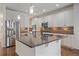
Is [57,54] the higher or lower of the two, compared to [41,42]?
lower

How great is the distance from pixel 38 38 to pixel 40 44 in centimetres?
12

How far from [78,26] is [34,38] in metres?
0.80

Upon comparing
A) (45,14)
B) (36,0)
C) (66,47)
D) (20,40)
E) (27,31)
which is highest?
(36,0)

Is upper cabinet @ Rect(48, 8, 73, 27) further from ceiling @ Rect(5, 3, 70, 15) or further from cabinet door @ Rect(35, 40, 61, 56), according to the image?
cabinet door @ Rect(35, 40, 61, 56)

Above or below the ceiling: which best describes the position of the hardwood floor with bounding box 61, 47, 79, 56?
below

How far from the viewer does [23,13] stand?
1.84 m

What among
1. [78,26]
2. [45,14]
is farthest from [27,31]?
[78,26]

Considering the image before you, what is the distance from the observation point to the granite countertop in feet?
6.22

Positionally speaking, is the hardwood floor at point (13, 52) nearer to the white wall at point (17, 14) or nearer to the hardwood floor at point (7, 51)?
the hardwood floor at point (7, 51)

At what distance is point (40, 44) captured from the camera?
1.89 meters

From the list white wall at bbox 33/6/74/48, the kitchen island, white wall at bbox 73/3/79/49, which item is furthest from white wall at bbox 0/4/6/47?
white wall at bbox 73/3/79/49

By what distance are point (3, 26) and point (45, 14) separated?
76 centimetres

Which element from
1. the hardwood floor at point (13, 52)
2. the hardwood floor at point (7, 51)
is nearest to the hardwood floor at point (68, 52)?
the hardwood floor at point (13, 52)

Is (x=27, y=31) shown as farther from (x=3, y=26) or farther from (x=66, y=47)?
(x=66, y=47)
